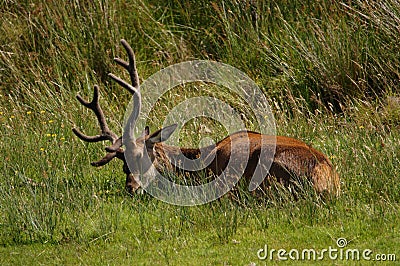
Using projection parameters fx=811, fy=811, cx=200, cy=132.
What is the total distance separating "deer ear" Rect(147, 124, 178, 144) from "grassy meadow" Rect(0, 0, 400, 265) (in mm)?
569

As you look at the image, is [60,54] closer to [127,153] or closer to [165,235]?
[127,153]

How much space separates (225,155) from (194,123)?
5.35 ft

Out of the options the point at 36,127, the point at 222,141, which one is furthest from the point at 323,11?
the point at 36,127

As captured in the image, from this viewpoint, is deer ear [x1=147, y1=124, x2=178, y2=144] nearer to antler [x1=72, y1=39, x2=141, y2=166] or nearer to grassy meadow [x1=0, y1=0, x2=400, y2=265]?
antler [x1=72, y1=39, x2=141, y2=166]

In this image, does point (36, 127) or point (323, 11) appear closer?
point (36, 127)

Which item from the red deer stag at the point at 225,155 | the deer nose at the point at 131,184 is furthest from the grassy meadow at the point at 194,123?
the red deer stag at the point at 225,155

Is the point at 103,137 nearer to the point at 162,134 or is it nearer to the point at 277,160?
the point at 162,134

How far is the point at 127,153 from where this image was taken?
7922 mm

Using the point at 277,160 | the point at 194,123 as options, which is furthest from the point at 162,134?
the point at 194,123

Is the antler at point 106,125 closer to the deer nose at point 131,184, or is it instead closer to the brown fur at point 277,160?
the deer nose at point 131,184

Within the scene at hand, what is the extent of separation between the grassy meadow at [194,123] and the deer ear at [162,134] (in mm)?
569

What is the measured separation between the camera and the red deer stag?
7.36 meters

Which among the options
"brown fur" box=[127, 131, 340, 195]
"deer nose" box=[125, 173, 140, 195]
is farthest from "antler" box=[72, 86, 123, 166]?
"brown fur" box=[127, 131, 340, 195]

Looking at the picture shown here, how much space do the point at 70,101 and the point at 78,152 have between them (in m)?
1.72
